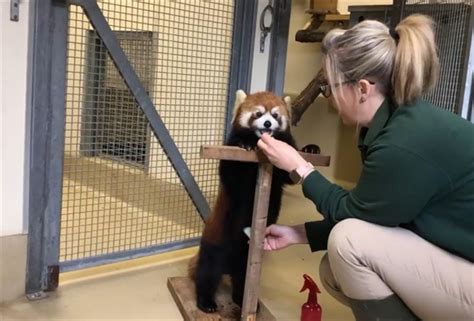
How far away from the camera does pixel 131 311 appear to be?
5.64 ft

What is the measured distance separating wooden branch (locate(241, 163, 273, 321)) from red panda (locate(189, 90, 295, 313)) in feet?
0.48

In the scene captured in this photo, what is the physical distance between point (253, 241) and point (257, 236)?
0.02 m

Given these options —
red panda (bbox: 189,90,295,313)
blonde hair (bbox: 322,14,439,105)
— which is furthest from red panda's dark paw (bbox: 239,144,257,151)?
blonde hair (bbox: 322,14,439,105)

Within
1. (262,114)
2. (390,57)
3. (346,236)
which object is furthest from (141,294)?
(390,57)

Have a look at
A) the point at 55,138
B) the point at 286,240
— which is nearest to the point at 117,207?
the point at 55,138

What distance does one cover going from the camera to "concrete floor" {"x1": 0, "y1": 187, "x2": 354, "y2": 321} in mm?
1679

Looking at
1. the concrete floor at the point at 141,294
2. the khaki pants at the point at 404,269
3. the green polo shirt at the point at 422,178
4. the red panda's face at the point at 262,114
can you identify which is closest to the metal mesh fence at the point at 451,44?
the red panda's face at the point at 262,114

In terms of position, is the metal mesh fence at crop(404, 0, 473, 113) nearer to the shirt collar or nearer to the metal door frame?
the shirt collar

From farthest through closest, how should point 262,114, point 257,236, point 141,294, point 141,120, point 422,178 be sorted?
point 141,120
point 141,294
point 262,114
point 257,236
point 422,178

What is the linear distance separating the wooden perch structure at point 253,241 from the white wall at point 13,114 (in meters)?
0.66

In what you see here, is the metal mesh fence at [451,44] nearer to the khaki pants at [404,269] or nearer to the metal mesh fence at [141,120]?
the khaki pants at [404,269]

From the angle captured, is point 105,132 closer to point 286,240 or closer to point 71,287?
point 71,287

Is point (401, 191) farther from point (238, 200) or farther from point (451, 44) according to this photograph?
point (451, 44)

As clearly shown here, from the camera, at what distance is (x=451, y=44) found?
1.89 meters
